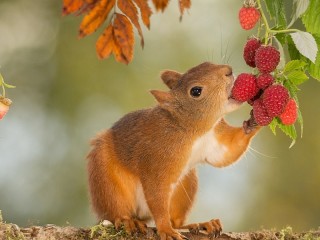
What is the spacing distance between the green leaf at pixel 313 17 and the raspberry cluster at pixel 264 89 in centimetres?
23

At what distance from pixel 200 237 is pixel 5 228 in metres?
0.82

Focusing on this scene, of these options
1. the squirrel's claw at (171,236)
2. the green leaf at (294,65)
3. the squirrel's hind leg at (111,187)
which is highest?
the green leaf at (294,65)

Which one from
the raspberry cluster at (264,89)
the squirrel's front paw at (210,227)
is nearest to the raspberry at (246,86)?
the raspberry cluster at (264,89)

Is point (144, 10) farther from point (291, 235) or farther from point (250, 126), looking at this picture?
point (291, 235)

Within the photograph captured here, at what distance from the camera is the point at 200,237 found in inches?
126

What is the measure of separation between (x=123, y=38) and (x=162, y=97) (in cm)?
73

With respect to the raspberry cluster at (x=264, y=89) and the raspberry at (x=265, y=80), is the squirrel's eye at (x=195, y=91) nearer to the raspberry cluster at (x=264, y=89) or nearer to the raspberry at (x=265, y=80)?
the raspberry cluster at (x=264, y=89)

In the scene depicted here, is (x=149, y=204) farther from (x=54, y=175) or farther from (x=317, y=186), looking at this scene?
(x=317, y=186)

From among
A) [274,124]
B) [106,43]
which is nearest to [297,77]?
[274,124]

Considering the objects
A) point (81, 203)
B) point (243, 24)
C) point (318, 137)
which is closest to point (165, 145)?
point (243, 24)

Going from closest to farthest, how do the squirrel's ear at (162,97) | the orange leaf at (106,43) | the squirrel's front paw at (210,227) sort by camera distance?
the orange leaf at (106,43)
the squirrel's front paw at (210,227)
the squirrel's ear at (162,97)

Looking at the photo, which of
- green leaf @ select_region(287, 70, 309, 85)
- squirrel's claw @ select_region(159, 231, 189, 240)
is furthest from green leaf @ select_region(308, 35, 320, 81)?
squirrel's claw @ select_region(159, 231, 189, 240)

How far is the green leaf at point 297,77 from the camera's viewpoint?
2787mm

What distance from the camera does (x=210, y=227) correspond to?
3197 mm
